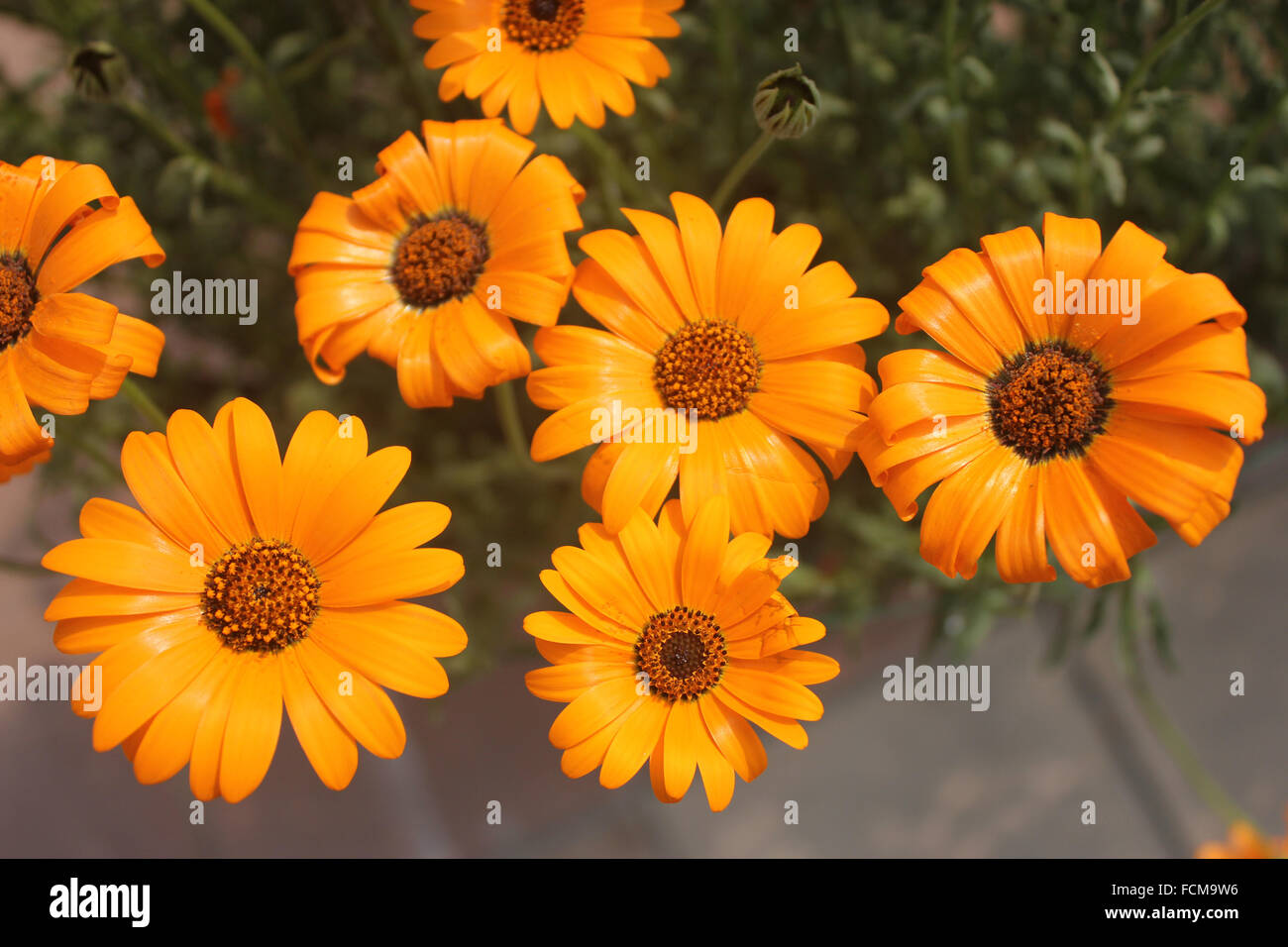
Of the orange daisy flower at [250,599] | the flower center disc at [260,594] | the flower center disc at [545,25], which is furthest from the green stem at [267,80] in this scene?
the flower center disc at [260,594]

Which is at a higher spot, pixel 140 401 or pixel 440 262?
pixel 440 262

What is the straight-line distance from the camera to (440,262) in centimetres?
95

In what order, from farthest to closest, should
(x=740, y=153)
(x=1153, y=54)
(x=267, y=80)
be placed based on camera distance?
(x=740, y=153) → (x=267, y=80) → (x=1153, y=54)

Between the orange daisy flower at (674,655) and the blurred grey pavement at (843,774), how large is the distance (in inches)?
31.5

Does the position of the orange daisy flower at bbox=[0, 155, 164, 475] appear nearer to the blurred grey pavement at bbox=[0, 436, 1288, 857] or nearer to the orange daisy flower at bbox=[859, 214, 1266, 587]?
→ the orange daisy flower at bbox=[859, 214, 1266, 587]

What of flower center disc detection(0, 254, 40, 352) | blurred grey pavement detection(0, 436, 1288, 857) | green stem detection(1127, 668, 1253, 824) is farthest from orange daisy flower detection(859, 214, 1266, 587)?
blurred grey pavement detection(0, 436, 1288, 857)

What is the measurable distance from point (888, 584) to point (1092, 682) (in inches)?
23.3

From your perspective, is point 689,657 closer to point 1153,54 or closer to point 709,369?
point 709,369

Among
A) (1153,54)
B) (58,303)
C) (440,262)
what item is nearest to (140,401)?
(58,303)

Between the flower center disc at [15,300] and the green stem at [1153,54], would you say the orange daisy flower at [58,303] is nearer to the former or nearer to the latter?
the flower center disc at [15,300]

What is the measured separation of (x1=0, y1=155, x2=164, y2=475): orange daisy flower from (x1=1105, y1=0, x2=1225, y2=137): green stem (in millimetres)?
897

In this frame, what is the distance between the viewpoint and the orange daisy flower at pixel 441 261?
87 centimetres

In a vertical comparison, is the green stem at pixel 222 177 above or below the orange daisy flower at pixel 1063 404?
above

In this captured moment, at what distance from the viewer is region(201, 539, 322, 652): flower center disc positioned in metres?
0.90
